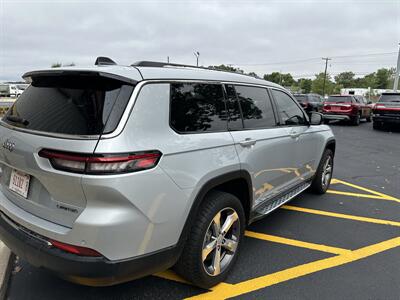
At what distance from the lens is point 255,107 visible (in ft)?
11.4

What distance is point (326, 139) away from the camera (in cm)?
514

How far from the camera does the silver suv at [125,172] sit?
2049mm

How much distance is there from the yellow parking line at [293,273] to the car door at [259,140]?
27.9 inches

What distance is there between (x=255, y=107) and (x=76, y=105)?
1.84 metres

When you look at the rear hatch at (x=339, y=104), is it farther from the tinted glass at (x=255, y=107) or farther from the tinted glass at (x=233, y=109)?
the tinted glass at (x=233, y=109)

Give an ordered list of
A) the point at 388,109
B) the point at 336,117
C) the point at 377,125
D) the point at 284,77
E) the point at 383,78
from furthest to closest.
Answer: the point at 284,77, the point at 383,78, the point at 336,117, the point at 377,125, the point at 388,109

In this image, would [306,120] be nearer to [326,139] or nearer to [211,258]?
[326,139]

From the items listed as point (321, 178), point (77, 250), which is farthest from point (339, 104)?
point (77, 250)

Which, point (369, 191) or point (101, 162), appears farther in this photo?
point (369, 191)

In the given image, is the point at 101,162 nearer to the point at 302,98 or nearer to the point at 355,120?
the point at 355,120

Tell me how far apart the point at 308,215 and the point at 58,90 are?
3.58m

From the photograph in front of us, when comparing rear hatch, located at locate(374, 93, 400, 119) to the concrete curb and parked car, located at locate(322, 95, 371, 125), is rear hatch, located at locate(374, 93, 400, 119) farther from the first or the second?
the concrete curb

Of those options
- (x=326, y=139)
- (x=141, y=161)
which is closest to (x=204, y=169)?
(x=141, y=161)

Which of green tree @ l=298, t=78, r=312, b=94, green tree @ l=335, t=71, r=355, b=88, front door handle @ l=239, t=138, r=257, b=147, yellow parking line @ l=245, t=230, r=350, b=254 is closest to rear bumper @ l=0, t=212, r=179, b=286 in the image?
front door handle @ l=239, t=138, r=257, b=147
